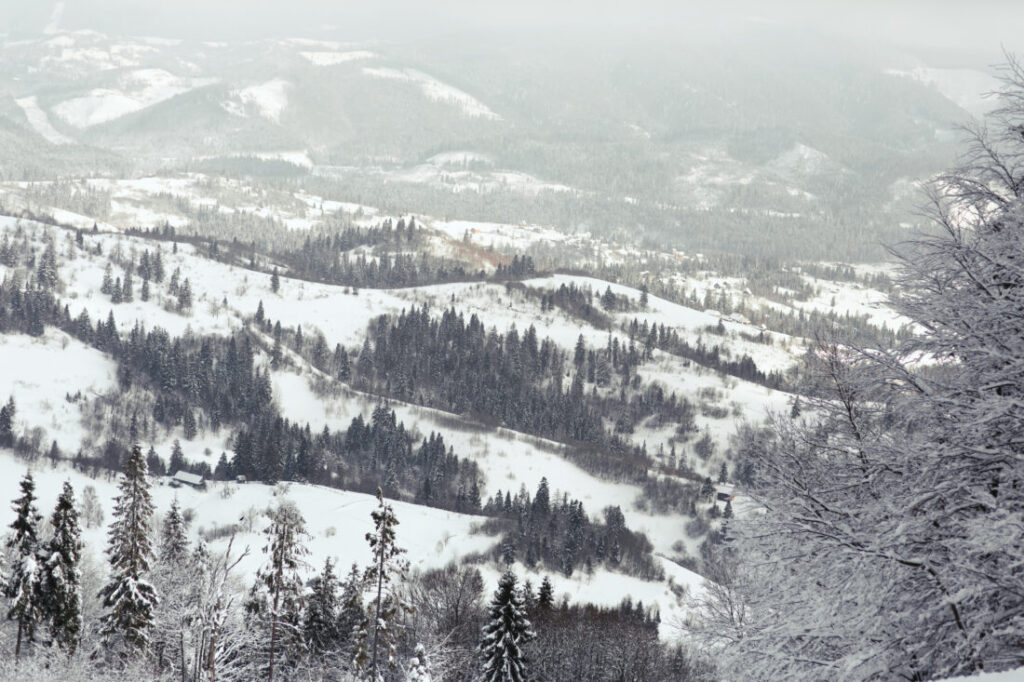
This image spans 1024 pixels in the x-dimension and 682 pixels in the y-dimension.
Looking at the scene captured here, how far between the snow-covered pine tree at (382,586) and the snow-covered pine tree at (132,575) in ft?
40.3

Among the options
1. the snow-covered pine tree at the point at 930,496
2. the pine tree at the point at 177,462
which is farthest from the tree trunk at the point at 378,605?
the pine tree at the point at 177,462

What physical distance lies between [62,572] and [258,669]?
12.6 meters

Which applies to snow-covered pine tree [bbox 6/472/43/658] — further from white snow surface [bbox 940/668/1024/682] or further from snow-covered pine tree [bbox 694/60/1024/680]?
white snow surface [bbox 940/668/1024/682]

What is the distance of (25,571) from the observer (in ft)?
158

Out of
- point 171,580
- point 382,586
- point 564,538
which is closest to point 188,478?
point 564,538

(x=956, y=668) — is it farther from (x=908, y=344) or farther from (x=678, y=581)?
(x=678, y=581)

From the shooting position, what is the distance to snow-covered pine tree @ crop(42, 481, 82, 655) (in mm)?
48281

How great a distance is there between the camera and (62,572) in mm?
49219

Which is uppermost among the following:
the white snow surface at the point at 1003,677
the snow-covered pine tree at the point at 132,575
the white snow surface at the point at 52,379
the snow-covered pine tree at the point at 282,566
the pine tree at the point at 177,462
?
the white snow surface at the point at 1003,677

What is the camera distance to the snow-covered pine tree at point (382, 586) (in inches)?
1658

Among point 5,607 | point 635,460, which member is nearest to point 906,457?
Result: point 5,607

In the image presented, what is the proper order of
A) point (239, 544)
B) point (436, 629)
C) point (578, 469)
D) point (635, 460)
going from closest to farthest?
1. point (436, 629)
2. point (239, 544)
3. point (578, 469)
4. point (635, 460)

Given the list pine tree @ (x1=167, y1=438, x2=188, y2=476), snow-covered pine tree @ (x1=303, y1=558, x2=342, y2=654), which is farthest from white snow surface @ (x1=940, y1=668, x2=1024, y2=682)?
pine tree @ (x1=167, y1=438, x2=188, y2=476)

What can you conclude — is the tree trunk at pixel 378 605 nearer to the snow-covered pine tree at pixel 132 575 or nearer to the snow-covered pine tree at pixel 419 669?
the snow-covered pine tree at pixel 419 669
